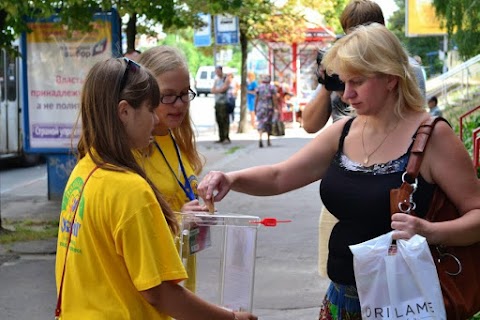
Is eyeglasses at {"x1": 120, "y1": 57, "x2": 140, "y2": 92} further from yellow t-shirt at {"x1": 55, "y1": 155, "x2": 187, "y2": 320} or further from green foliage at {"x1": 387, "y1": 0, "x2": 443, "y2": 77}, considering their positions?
green foliage at {"x1": 387, "y1": 0, "x2": 443, "y2": 77}

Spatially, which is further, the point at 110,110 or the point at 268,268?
the point at 268,268

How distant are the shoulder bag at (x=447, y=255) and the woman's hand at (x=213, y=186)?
67 cm

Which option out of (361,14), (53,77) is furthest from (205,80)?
(361,14)

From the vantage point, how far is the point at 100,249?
8.82 feet

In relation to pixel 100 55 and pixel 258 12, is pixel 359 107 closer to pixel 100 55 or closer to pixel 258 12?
pixel 100 55

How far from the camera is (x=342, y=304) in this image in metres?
3.34

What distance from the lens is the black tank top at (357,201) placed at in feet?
10.3

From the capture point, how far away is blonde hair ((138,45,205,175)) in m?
3.65

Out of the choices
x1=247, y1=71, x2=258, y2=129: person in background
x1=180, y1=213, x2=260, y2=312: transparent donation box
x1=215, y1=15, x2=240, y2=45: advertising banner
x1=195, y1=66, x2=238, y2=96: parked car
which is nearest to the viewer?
x1=180, y1=213, x2=260, y2=312: transparent donation box

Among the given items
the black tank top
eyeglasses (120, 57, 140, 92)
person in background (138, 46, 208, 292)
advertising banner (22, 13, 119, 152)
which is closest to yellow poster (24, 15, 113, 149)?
advertising banner (22, 13, 119, 152)

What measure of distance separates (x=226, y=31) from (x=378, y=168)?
21.1m

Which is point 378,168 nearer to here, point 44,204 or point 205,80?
point 44,204

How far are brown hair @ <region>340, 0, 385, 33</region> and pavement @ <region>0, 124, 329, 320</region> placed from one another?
9.85 ft

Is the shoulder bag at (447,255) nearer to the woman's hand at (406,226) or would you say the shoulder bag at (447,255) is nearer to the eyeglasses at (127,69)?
the woman's hand at (406,226)
